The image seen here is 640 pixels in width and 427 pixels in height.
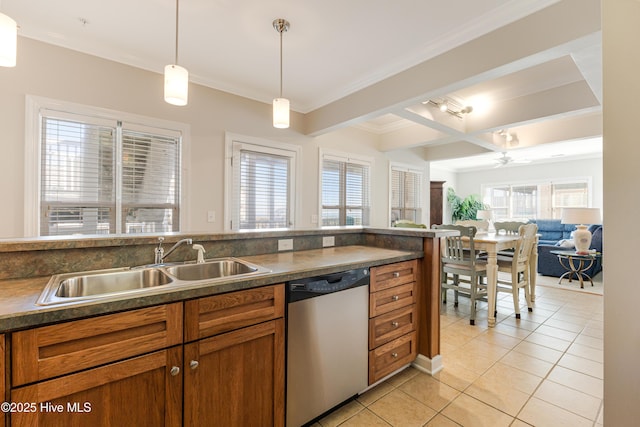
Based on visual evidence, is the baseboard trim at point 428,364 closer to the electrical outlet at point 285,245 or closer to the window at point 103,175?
the electrical outlet at point 285,245

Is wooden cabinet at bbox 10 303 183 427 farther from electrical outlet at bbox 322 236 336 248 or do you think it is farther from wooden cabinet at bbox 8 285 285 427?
electrical outlet at bbox 322 236 336 248

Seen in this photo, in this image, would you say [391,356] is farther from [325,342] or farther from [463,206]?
[463,206]

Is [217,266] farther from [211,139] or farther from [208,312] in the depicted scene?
[211,139]

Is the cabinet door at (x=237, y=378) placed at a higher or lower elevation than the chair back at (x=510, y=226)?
lower

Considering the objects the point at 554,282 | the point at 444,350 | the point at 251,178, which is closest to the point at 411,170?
the point at 554,282

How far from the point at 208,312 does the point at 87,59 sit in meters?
2.86

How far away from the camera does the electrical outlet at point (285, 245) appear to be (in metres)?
2.15

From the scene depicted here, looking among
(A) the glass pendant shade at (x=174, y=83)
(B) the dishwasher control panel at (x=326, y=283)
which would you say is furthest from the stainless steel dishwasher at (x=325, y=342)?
(A) the glass pendant shade at (x=174, y=83)

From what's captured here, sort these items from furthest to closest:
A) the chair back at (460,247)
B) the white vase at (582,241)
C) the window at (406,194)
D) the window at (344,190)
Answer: the window at (406,194) < the white vase at (582,241) < the window at (344,190) < the chair back at (460,247)

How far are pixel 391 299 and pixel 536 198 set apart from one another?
8267 millimetres

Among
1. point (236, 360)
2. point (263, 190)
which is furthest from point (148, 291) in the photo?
point (263, 190)

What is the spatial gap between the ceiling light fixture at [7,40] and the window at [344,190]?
3.36m

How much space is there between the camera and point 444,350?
250cm

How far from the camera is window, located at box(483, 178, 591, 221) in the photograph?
7173 millimetres
